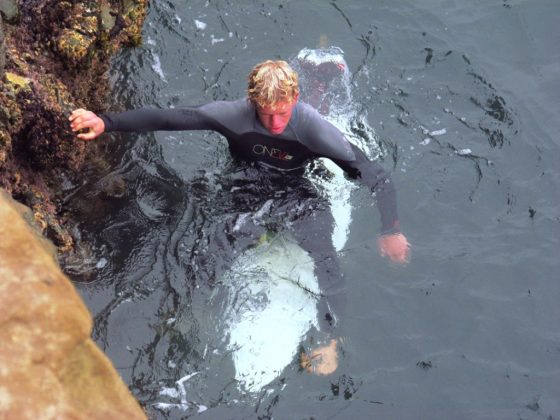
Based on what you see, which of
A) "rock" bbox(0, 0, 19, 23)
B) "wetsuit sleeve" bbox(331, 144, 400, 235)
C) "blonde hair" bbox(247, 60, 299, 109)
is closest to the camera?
"blonde hair" bbox(247, 60, 299, 109)

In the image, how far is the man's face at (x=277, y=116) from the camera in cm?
449

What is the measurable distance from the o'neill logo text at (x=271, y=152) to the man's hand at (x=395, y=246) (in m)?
0.99

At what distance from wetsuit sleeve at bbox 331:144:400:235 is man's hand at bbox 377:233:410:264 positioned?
0.05 meters

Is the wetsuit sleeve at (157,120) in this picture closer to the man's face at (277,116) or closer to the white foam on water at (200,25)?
the man's face at (277,116)

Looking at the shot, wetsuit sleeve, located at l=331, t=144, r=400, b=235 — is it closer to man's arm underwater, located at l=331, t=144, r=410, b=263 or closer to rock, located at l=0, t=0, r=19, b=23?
man's arm underwater, located at l=331, t=144, r=410, b=263

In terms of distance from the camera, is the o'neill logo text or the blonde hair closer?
the blonde hair

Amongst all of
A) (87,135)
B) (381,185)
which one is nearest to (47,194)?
(87,135)

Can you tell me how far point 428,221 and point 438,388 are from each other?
1.57 metres

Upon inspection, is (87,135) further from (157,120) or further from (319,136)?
(319,136)

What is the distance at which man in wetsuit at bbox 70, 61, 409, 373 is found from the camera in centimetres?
464

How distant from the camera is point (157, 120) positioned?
4719 millimetres

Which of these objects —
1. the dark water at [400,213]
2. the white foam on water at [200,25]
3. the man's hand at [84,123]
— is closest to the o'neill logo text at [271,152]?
the dark water at [400,213]

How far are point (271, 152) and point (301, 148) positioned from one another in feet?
0.85

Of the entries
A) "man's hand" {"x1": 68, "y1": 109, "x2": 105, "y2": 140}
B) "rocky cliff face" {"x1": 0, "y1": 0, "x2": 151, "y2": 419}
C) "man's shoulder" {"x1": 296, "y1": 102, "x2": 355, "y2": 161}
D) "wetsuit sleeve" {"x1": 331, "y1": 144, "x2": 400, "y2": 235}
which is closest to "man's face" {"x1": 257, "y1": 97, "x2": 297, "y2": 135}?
"man's shoulder" {"x1": 296, "y1": 102, "x2": 355, "y2": 161}
